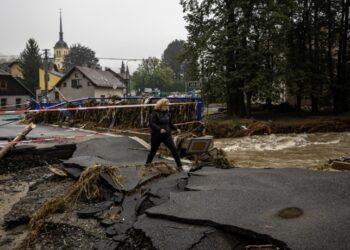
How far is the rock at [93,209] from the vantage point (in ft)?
21.2

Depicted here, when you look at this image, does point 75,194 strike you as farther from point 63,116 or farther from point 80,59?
point 80,59

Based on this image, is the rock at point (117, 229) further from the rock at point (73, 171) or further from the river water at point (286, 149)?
the river water at point (286, 149)

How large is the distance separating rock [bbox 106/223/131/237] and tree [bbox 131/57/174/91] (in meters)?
98.4

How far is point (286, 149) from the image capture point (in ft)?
64.2

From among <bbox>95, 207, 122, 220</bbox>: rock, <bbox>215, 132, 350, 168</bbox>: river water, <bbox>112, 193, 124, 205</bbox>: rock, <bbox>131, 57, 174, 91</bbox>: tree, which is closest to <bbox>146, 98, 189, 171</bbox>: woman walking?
<bbox>112, 193, 124, 205</bbox>: rock

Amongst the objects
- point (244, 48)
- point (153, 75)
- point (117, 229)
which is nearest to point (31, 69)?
point (153, 75)

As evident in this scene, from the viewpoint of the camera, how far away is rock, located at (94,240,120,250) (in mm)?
5250

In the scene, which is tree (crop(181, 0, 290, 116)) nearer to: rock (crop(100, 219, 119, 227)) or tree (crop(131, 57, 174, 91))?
rock (crop(100, 219, 119, 227))

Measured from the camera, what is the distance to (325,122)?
2639 centimetres

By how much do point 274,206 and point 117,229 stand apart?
91.2 inches

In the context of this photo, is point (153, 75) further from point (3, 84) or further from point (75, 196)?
point (75, 196)

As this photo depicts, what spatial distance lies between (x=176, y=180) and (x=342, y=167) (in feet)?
13.3

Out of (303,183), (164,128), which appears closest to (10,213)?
(164,128)

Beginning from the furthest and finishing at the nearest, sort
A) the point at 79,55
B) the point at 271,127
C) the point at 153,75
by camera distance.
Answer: the point at 79,55
the point at 153,75
the point at 271,127
